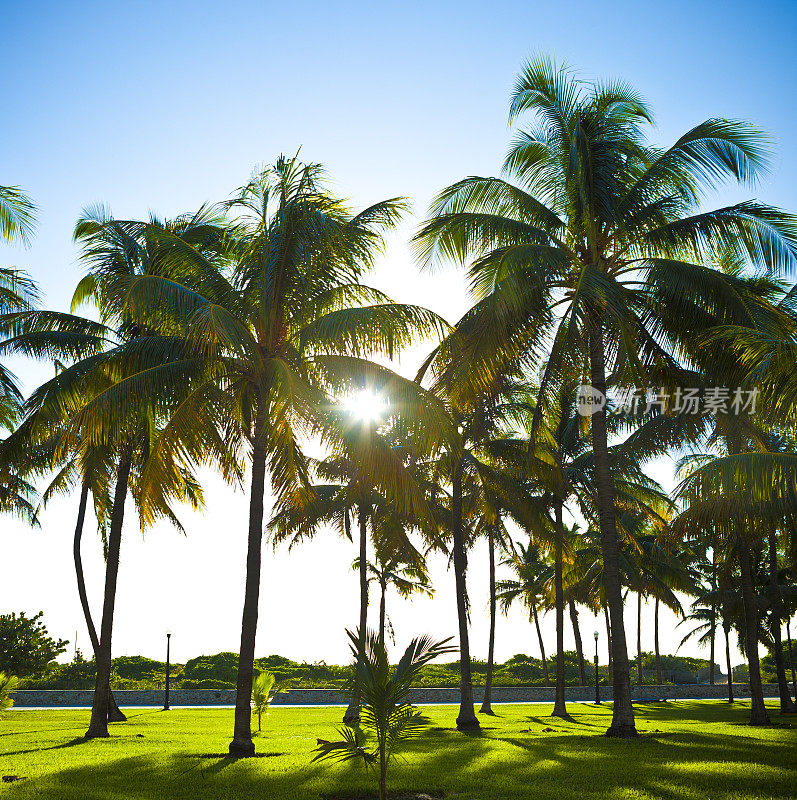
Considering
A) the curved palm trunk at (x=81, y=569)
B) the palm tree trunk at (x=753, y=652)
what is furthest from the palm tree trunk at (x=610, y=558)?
the curved palm trunk at (x=81, y=569)

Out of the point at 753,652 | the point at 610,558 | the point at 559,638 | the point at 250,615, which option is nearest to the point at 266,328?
the point at 250,615

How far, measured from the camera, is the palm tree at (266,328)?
41.9ft

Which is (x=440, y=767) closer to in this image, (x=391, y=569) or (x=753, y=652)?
(x=753, y=652)

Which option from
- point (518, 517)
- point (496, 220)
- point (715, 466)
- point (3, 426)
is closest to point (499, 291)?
point (496, 220)

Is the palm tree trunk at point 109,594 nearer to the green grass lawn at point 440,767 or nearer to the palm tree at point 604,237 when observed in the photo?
the green grass lawn at point 440,767

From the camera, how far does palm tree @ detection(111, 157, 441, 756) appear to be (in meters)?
12.8

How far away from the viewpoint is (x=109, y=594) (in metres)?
17.8

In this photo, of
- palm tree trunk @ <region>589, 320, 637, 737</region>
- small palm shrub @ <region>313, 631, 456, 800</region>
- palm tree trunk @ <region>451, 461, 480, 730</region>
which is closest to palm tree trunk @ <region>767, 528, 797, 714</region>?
palm tree trunk @ <region>451, 461, 480, 730</region>

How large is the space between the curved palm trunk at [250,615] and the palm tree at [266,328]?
0.7 inches

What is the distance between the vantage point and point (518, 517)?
23.3 m

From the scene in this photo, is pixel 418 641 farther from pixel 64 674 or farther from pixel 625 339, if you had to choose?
pixel 64 674

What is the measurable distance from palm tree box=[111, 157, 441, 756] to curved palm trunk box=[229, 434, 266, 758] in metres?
0.02

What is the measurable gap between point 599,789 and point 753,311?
8978 millimetres

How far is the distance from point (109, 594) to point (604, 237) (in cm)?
1361
